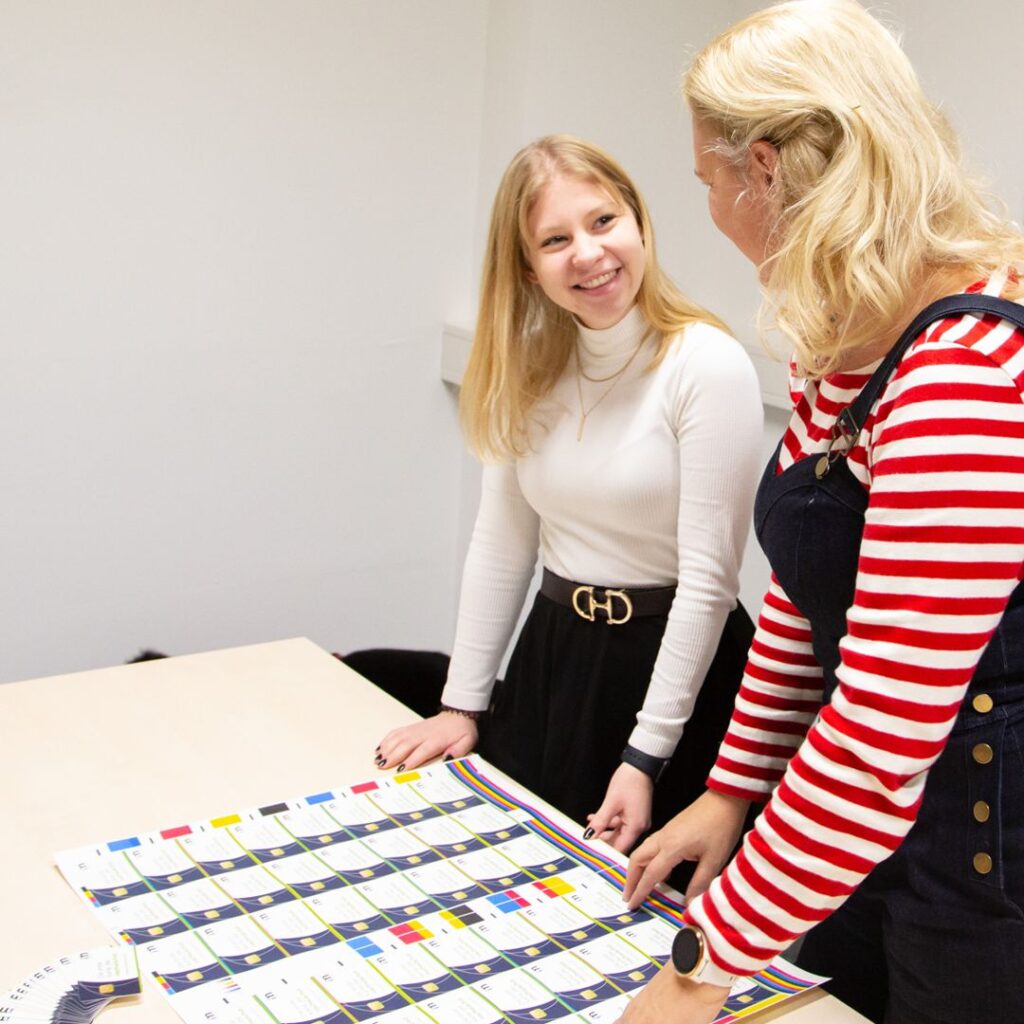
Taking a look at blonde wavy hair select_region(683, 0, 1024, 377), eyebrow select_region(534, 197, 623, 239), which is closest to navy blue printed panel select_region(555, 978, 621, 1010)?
blonde wavy hair select_region(683, 0, 1024, 377)

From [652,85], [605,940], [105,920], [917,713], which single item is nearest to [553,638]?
[605,940]

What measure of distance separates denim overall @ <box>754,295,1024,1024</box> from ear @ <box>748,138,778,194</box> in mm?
174

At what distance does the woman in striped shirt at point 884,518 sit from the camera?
880mm

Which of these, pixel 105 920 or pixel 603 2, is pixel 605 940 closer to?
pixel 105 920

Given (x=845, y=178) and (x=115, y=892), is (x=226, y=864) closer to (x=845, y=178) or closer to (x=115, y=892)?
(x=115, y=892)

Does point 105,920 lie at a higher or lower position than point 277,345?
lower

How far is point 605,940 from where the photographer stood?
3.94 ft

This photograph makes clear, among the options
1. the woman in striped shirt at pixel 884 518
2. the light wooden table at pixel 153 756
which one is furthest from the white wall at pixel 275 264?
the woman in striped shirt at pixel 884 518

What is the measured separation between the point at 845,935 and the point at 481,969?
35cm

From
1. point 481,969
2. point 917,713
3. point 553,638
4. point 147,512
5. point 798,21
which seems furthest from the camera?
point 147,512

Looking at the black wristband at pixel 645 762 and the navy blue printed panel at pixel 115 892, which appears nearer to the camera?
the navy blue printed panel at pixel 115 892

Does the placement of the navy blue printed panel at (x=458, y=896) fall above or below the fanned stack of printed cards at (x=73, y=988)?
above

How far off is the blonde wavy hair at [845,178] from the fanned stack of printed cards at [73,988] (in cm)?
80

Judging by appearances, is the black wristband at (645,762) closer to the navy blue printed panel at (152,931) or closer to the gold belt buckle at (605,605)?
the gold belt buckle at (605,605)
